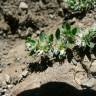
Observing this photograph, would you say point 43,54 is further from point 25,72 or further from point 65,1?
point 65,1

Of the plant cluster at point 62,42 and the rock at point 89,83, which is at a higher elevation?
the plant cluster at point 62,42

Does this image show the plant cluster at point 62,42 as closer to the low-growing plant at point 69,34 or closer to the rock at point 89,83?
the low-growing plant at point 69,34

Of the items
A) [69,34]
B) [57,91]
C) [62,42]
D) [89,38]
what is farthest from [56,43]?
[57,91]

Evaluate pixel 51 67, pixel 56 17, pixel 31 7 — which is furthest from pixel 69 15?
pixel 51 67

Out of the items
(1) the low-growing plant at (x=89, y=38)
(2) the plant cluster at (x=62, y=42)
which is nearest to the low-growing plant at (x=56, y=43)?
(2) the plant cluster at (x=62, y=42)

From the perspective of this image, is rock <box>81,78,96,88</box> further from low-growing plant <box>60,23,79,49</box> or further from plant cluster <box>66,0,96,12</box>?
plant cluster <box>66,0,96,12</box>

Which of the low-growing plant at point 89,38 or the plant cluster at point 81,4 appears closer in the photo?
the low-growing plant at point 89,38

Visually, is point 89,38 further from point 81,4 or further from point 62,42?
point 81,4
